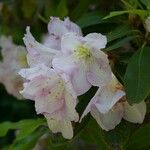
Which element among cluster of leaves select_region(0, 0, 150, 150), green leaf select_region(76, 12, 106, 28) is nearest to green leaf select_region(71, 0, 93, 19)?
cluster of leaves select_region(0, 0, 150, 150)

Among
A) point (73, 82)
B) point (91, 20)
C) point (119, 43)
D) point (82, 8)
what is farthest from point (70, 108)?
point (82, 8)

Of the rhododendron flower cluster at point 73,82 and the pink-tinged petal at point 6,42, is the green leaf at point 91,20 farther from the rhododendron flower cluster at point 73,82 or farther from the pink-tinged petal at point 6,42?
the pink-tinged petal at point 6,42

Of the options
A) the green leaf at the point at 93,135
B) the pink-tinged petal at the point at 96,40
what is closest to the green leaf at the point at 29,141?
the green leaf at the point at 93,135

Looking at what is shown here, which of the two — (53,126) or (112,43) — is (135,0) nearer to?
(112,43)

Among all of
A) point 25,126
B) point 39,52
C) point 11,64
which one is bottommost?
point 11,64

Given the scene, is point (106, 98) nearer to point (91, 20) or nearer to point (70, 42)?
point (70, 42)

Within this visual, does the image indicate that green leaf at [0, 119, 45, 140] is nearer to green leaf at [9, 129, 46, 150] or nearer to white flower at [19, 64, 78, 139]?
green leaf at [9, 129, 46, 150]

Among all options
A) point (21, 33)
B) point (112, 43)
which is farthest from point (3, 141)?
point (112, 43)

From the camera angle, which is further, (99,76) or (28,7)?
(28,7)
